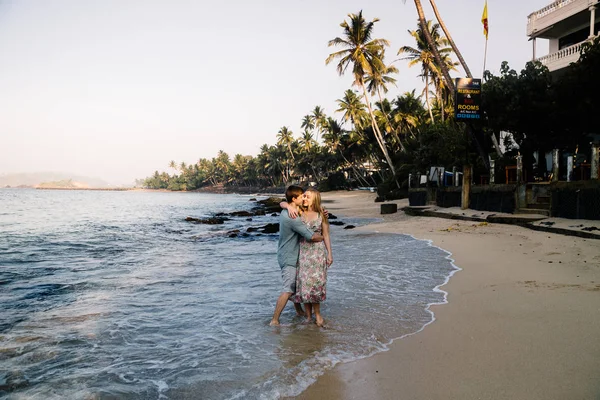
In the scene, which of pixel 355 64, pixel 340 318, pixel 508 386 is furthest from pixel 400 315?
pixel 355 64

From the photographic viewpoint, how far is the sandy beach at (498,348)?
10.0 ft

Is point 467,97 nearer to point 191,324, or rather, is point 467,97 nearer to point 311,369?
point 191,324

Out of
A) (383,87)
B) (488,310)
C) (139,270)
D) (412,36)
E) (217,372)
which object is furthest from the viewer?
(383,87)

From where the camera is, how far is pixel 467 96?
2105cm

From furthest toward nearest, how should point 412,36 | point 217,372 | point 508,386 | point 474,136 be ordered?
point 412,36
point 474,136
point 217,372
point 508,386

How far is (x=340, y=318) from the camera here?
17.1 ft

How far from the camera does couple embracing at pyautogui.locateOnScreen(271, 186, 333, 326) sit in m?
4.74

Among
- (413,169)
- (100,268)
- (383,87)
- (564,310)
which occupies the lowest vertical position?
(100,268)

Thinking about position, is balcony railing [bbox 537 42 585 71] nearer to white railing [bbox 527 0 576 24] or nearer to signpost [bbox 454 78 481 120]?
white railing [bbox 527 0 576 24]

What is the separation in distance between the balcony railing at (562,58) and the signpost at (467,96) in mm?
5911

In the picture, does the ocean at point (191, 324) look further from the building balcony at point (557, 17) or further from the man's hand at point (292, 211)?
the building balcony at point (557, 17)

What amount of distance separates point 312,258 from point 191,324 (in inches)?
71.1

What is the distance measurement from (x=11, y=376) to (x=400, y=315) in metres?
4.06

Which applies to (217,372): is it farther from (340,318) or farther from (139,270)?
(139,270)
